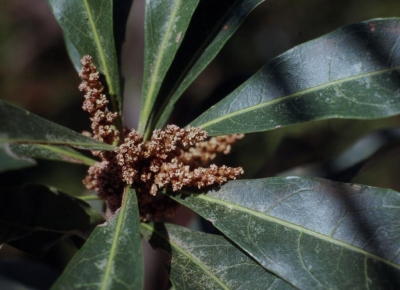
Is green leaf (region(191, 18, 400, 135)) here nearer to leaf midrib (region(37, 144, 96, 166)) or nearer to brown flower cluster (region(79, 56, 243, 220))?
brown flower cluster (region(79, 56, 243, 220))

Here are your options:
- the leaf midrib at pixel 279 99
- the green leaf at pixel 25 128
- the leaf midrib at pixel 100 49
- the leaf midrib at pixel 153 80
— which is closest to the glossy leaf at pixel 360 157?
the leaf midrib at pixel 279 99

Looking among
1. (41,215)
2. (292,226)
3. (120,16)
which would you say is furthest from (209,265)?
(120,16)

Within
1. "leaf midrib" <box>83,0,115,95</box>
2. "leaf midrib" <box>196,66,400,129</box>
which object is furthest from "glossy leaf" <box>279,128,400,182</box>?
"leaf midrib" <box>83,0,115,95</box>

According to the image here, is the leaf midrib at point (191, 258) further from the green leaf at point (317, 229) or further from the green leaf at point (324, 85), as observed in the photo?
the green leaf at point (324, 85)

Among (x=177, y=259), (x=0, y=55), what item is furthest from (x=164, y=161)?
(x=0, y=55)

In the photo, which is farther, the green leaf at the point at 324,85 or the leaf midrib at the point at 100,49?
the leaf midrib at the point at 100,49
